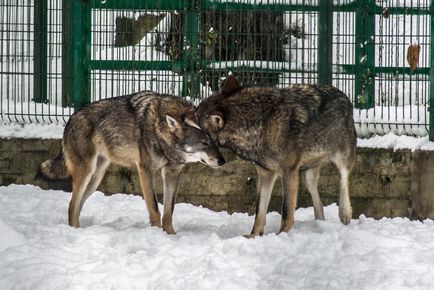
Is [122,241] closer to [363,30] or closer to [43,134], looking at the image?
[43,134]

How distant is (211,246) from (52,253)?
1.34 metres

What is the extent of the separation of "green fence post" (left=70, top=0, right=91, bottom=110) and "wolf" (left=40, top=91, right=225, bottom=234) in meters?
1.65

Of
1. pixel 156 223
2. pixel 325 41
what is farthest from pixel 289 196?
pixel 325 41

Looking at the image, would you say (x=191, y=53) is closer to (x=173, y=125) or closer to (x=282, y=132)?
(x=173, y=125)

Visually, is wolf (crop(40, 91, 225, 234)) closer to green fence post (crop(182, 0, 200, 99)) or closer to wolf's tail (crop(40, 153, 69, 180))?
wolf's tail (crop(40, 153, 69, 180))

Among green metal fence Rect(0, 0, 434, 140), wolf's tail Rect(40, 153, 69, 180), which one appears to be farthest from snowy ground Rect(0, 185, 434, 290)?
green metal fence Rect(0, 0, 434, 140)

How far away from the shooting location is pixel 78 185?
9.65m

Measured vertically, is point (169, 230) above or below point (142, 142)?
below

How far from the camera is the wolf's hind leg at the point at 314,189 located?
988cm

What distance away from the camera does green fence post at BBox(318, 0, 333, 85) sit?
37.2 feet

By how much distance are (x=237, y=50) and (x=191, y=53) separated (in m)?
0.56

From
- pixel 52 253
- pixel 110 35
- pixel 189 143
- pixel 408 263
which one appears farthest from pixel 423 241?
pixel 110 35

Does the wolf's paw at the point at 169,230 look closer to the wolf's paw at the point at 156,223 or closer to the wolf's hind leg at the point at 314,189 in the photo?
the wolf's paw at the point at 156,223

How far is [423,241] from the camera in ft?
27.3
